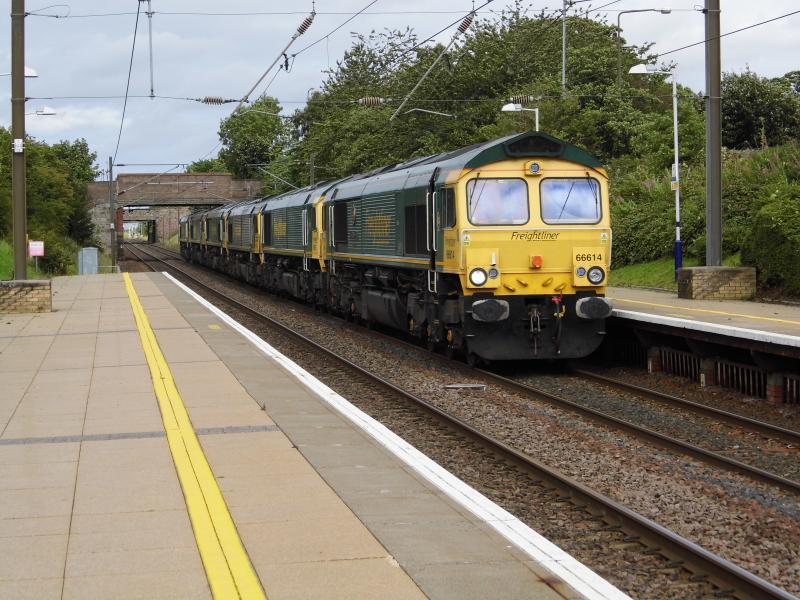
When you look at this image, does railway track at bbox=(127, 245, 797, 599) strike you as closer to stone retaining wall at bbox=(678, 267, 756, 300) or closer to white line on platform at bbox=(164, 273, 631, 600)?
white line on platform at bbox=(164, 273, 631, 600)

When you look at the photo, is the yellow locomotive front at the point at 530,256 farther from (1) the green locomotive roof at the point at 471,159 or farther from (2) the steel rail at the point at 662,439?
(2) the steel rail at the point at 662,439

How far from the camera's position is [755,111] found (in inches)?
1609

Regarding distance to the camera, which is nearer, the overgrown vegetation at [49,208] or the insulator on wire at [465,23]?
the insulator on wire at [465,23]

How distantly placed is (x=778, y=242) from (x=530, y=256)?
7.73 meters

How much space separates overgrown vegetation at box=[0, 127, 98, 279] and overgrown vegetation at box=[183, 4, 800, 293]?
9.94 m

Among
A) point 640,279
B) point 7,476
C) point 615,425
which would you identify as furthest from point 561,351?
point 640,279

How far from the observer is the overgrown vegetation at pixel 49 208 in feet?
144

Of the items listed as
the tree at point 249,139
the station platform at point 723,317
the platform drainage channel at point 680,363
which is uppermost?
the tree at point 249,139

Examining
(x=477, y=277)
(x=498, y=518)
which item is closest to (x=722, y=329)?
(x=477, y=277)

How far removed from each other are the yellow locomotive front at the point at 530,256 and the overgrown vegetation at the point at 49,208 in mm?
23693

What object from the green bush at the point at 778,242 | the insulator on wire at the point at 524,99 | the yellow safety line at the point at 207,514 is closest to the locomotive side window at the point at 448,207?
the yellow safety line at the point at 207,514

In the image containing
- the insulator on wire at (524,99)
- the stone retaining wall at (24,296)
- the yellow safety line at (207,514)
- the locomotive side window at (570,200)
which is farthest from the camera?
the insulator on wire at (524,99)

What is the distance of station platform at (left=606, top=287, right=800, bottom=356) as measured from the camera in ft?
41.6

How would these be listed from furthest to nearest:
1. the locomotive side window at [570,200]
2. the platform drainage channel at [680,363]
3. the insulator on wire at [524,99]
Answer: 1. the insulator on wire at [524,99]
2. the locomotive side window at [570,200]
3. the platform drainage channel at [680,363]
